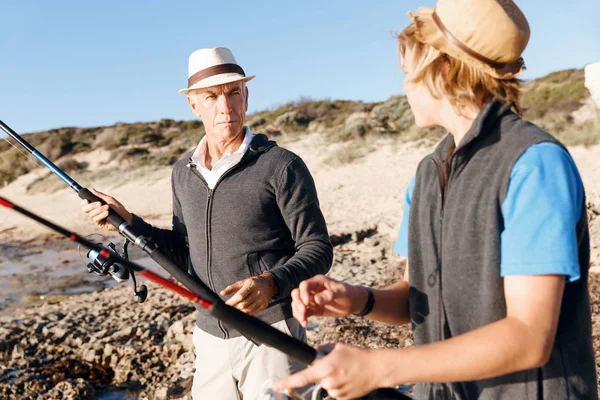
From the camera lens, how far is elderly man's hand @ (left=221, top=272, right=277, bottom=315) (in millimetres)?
2395

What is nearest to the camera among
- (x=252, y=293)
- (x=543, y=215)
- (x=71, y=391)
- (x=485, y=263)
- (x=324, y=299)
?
(x=543, y=215)

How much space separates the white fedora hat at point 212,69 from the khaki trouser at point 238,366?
48.7 inches

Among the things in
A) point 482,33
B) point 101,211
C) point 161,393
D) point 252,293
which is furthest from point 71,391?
point 482,33

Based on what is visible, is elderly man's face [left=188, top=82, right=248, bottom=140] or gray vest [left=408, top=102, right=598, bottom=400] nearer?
gray vest [left=408, top=102, right=598, bottom=400]

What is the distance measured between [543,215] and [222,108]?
2.01 m

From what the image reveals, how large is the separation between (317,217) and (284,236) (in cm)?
19

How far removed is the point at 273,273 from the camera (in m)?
2.63

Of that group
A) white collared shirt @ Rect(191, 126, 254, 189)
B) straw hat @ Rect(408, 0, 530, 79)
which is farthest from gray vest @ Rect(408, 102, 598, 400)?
white collared shirt @ Rect(191, 126, 254, 189)

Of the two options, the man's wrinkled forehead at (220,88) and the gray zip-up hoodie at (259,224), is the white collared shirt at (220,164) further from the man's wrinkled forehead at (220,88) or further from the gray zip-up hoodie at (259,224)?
the man's wrinkled forehead at (220,88)

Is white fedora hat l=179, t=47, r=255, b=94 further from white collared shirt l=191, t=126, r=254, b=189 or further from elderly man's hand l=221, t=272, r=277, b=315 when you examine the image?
Answer: elderly man's hand l=221, t=272, r=277, b=315

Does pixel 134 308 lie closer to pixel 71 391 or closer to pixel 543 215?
pixel 71 391

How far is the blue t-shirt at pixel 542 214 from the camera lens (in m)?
1.25

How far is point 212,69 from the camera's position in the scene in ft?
9.88

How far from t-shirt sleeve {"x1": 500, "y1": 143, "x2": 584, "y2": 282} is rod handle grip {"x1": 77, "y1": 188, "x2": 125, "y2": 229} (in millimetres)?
2038
